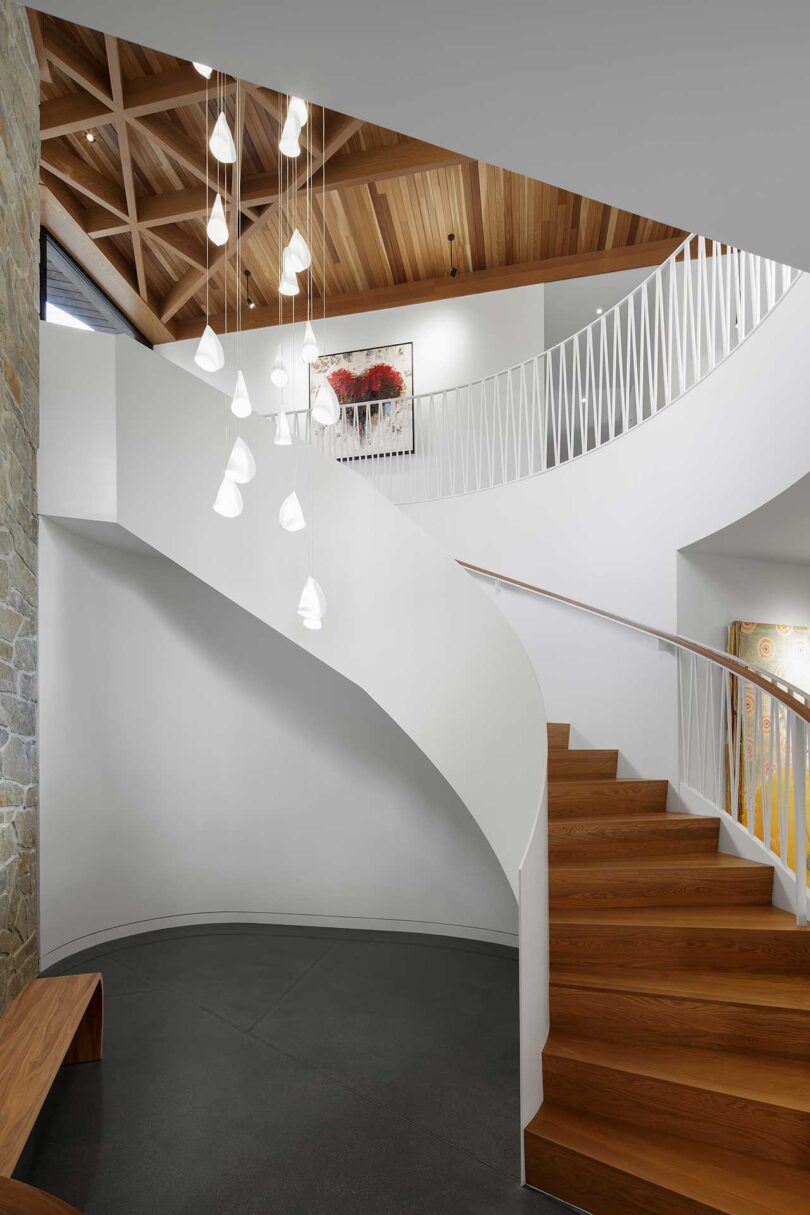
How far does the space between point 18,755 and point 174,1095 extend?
1.65m

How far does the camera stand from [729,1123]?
7.82ft

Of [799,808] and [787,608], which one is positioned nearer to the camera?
[799,808]

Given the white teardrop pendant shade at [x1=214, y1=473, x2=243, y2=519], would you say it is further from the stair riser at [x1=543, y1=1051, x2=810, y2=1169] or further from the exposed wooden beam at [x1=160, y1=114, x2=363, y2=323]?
the stair riser at [x1=543, y1=1051, x2=810, y2=1169]

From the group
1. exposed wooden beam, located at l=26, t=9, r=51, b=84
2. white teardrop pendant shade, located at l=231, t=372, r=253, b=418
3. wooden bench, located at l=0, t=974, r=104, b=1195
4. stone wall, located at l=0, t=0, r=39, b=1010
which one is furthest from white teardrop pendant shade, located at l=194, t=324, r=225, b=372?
exposed wooden beam, located at l=26, t=9, r=51, b=84

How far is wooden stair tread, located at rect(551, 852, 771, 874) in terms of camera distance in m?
3.41

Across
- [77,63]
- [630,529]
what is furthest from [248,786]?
[77,63]

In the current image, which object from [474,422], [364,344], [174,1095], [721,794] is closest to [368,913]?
[174,1095]

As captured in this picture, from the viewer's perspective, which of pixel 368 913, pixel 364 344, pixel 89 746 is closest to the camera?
pixel 89 746

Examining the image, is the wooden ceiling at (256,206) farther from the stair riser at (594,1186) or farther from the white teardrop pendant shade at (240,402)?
the stair riser at (594,1186)

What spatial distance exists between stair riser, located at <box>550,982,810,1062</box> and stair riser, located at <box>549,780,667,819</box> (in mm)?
1268

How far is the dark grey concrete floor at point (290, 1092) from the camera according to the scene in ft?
7.98

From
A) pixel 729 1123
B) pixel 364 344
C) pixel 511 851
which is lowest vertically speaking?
pixel 729 1123

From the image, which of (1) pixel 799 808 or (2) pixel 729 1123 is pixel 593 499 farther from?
(2) pixel 729 1123

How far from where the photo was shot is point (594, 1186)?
2334 mm
